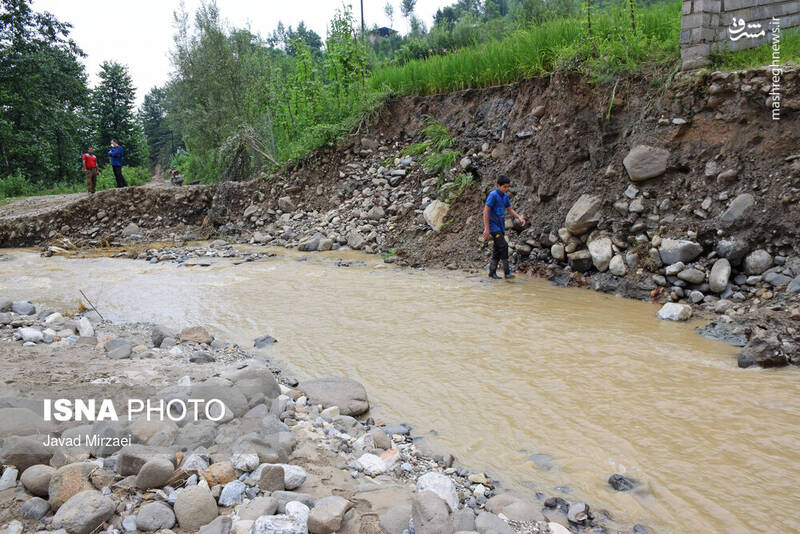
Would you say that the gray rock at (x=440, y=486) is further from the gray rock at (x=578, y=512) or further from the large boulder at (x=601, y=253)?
the large boulder at (x=601, y=253)

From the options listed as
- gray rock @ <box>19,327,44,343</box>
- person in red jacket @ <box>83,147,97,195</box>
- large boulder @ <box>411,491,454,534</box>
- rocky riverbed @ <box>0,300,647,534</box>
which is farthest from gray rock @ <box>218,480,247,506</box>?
person in red jacket @ <box>83,147,97,195</box>

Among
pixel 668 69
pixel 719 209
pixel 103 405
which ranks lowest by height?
pixel 103 405

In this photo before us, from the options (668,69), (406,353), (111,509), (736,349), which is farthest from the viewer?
(668,69)

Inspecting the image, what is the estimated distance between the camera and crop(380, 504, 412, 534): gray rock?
7.83 ft

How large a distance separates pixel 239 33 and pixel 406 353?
2056 cm

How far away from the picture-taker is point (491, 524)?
256 centimetres

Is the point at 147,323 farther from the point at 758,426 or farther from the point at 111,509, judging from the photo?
the point at 758,426

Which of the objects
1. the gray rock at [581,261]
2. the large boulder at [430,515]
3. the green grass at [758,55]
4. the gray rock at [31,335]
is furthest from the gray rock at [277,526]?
the green grass at [758,55]

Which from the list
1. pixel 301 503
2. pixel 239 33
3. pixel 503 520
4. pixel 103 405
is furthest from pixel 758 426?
pixel 239 33

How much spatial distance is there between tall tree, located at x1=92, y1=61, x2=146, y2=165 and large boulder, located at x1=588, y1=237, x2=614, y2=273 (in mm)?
33972

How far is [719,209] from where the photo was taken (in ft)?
21.4

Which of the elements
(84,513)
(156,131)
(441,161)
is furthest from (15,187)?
(156,131)

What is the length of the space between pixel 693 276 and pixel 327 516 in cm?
583

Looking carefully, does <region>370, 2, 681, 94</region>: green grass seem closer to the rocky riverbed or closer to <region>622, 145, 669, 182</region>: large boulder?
<region>622, 145, 669, 182</region>: large boulder
